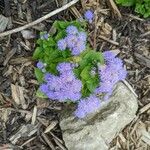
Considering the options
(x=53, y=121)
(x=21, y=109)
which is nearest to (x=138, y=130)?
(x=53, y=121)

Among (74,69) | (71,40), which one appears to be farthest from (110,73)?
(71,40)

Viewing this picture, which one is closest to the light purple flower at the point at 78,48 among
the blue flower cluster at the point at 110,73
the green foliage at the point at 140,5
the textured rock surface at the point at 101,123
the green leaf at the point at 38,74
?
the blue flower cluster at the point at 110,73

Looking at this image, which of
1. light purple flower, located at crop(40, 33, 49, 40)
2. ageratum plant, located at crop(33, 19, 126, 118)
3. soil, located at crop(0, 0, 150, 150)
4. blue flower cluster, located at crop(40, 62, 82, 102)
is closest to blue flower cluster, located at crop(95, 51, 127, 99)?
ageratum plant, located at crop(33, 19, 126, 118)

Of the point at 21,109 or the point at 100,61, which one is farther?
the point at 21,109

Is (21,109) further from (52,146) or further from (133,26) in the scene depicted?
(133,26)

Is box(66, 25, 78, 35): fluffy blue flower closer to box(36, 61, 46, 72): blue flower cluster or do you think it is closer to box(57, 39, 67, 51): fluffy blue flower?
box(57, 39, 67, 51): fluffy blue flower

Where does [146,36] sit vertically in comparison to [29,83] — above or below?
below
